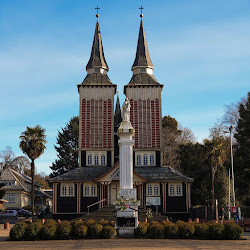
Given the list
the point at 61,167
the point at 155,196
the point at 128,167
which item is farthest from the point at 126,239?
the point at 61,167

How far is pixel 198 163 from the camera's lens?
49688mm

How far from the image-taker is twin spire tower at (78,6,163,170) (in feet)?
146

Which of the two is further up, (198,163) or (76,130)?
(76,130)

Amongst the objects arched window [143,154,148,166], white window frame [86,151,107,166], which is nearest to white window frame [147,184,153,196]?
arched window [143,154,148,166]

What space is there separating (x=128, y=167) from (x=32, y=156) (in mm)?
20191

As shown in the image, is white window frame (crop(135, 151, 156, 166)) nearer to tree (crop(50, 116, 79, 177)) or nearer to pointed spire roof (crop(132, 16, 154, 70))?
pointed spire roof (crop(132, 16, 154, 70))

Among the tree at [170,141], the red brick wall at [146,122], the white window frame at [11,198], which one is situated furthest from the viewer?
the tree at [170,141]

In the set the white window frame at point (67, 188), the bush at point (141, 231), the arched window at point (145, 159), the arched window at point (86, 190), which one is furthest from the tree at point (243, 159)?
the bush at point (141, 231)

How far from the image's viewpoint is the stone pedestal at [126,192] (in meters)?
22.8

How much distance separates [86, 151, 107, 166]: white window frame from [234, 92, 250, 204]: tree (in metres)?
14.1

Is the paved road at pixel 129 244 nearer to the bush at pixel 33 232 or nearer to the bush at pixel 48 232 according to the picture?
the bush at pixel 33 232

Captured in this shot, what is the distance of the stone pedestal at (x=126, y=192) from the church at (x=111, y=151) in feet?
45.6

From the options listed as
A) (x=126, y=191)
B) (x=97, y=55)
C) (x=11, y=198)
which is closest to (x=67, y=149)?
(x=11, y=198)

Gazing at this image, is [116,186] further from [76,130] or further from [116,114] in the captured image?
[76,130]
